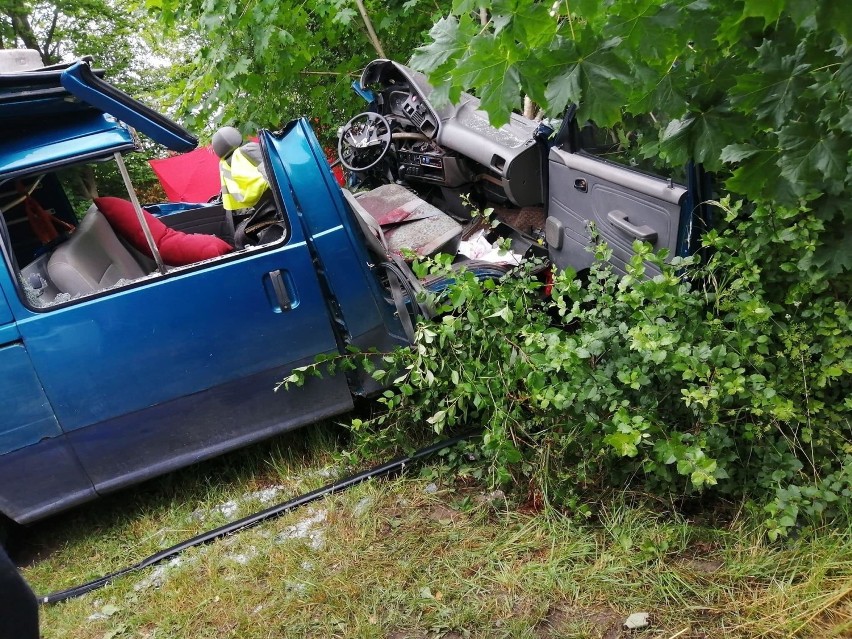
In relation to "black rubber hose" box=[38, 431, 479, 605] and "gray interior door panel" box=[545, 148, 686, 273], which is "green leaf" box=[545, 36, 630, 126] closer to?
"gray interior door panel" box=[545, 148, 686, 273]

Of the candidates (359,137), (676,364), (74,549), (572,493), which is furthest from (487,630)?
(359,137)

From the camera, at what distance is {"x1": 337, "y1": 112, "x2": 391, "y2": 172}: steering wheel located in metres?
4.68

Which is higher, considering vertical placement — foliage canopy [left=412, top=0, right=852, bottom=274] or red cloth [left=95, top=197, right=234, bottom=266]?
foliage canopy [left=412, top=0, right=852, bottom=274]

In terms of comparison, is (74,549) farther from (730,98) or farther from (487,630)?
(730,98)

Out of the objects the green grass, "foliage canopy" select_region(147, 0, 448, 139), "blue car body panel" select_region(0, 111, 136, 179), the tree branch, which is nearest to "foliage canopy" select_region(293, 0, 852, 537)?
the green grass

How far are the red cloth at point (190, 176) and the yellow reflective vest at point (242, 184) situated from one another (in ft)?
21.2

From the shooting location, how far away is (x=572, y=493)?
272cm

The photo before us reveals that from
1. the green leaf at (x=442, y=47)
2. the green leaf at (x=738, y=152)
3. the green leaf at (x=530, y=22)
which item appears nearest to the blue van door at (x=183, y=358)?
the green leaf at (x=442, y=47)

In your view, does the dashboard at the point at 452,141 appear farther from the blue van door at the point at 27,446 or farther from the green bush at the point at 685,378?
the blue van door at the point at 27,446

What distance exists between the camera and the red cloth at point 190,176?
9930 mm

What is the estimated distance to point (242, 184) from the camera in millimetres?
3689

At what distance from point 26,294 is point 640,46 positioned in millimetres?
2809

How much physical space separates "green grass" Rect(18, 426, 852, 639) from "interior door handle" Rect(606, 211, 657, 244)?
1.20 m

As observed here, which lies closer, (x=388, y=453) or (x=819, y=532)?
(x=819, y=532)
